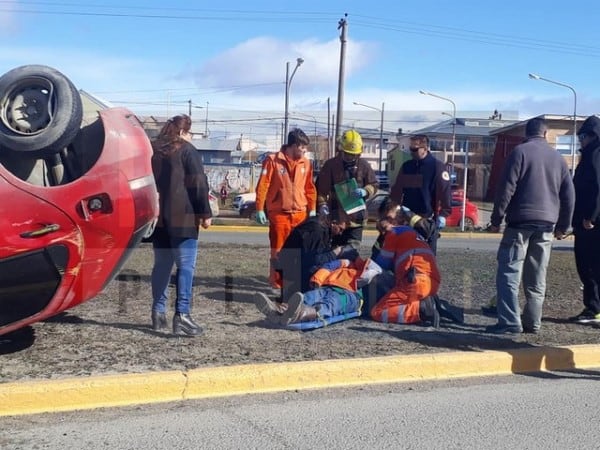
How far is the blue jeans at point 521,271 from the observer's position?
6770mm

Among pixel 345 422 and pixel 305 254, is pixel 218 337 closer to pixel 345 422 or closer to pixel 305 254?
pixel 305 254

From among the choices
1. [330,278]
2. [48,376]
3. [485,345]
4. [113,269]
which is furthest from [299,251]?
[48,376]

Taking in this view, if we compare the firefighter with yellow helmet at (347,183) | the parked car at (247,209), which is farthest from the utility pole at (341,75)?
the firefighter with yellow helmet at (347,183)

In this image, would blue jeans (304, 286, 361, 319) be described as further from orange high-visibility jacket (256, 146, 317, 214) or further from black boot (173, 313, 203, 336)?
orange high-visibility jacket (256, 146, 317, 214)

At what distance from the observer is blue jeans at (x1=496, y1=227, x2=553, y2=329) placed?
6.77 metres

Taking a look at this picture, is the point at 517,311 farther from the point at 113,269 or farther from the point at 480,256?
the point at 480,256

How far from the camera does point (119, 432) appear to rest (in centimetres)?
452

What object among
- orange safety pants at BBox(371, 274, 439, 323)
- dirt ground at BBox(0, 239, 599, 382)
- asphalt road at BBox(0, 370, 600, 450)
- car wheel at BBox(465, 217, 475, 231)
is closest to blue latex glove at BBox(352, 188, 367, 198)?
orange safety pants at BBox(371, 274, 439, 323)

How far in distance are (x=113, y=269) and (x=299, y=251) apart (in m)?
2.63

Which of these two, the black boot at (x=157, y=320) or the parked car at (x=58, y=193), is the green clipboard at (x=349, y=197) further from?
the parked car at (x=58, y=193)

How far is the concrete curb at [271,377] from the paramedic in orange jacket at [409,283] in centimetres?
100

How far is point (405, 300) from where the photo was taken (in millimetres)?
7125

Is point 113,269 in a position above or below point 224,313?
above

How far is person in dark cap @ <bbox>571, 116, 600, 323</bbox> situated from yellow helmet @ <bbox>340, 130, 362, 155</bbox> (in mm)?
2231
